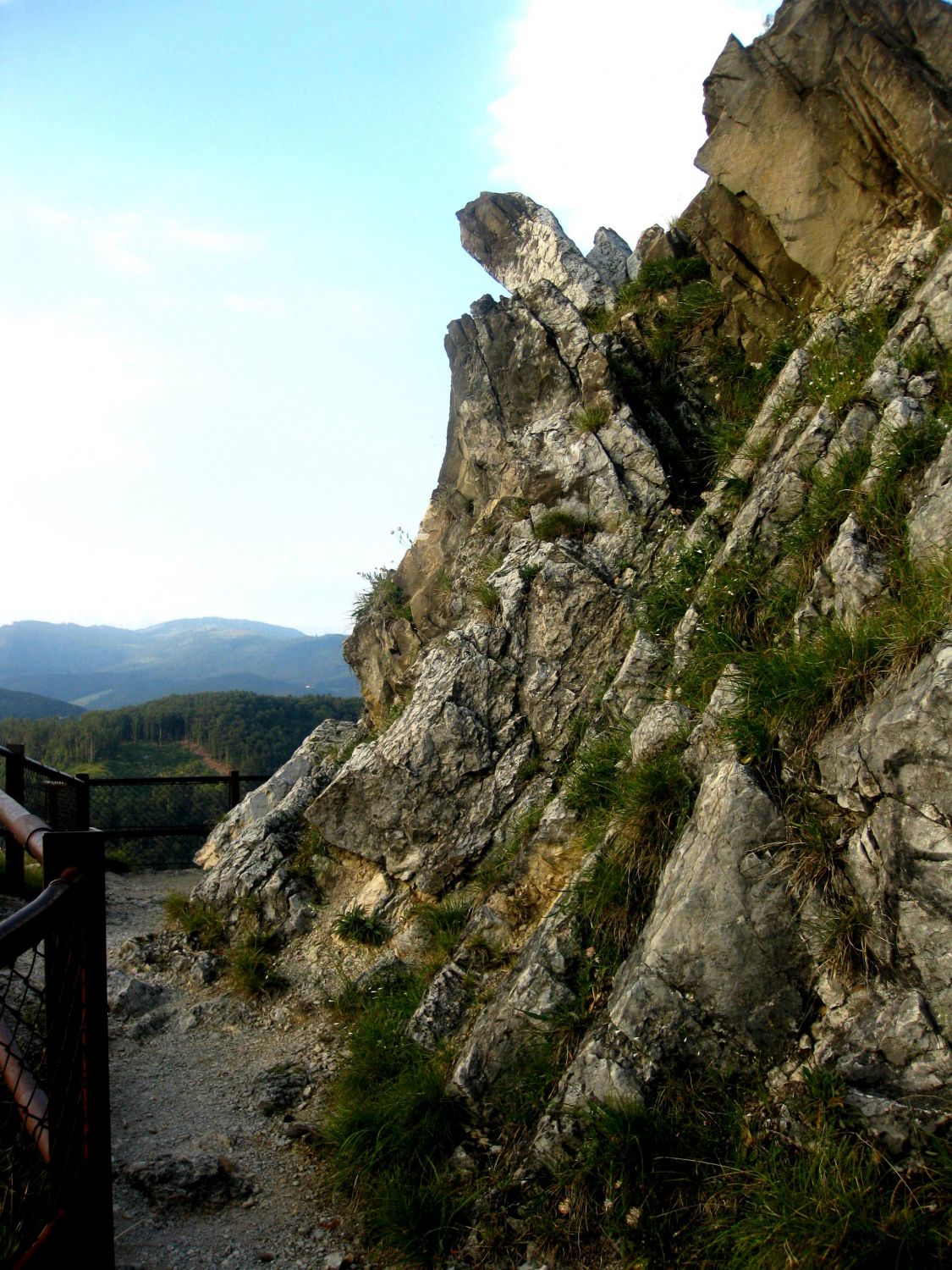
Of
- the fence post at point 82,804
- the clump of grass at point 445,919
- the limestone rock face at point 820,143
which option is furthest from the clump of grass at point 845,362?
the fence post at point 82,804

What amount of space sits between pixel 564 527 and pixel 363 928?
16.2 feet

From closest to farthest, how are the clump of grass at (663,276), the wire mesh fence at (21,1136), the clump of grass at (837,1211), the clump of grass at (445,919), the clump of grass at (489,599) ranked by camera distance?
the wire mesh fence at (21,1136)
the clump of grass at (837,1211)
the clump of grass at (445,919)
the clump of grass at (489,599)
the clump of grass at (663,276)

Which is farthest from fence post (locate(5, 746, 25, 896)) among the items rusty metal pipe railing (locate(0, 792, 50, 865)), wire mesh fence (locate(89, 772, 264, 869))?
rusty metal pipe railing (locate(0, 792, 50, 865))

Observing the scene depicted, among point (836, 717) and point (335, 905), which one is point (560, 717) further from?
point (836, 717)

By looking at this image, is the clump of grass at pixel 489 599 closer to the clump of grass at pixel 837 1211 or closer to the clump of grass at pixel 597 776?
the clump of grass at pixel 597 776

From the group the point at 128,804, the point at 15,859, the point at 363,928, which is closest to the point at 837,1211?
the point at 363,928

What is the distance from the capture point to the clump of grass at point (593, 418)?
32.2ft

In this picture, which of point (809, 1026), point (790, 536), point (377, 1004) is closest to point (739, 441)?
point (790, 536)

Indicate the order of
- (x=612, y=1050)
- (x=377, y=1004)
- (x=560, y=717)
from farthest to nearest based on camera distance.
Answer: (x=560, y=717) < (x=377, y=1004) < (x=612, y=1050)

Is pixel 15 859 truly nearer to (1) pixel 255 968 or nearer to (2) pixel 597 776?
(1) pixel 255 968

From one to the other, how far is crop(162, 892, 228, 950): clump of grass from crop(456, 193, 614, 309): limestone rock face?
9324 millimetres

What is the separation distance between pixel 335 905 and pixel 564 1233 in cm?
524

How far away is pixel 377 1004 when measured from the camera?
23.8ft

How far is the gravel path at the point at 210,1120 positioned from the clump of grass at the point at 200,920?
0.66 ft
